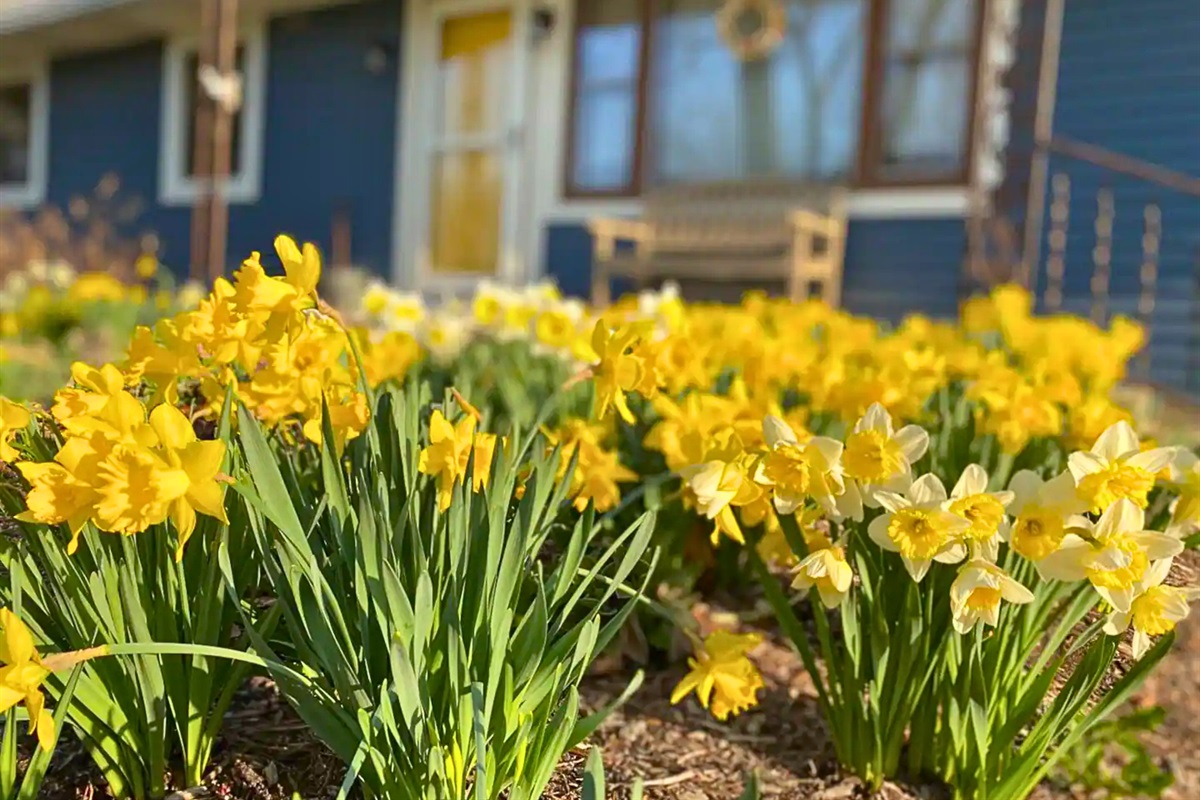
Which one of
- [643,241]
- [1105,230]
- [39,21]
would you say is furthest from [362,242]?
[1105,230]

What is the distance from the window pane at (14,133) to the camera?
12414mm

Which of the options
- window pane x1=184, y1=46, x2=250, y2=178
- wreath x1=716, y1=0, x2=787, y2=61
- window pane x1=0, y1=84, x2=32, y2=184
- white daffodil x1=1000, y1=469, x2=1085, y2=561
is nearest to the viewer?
white daffodil x1=1000, y1=469, x2=1085, y2=561

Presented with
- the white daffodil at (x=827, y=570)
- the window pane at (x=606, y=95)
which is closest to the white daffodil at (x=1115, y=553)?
the white daffodil at (x=827, y=570)

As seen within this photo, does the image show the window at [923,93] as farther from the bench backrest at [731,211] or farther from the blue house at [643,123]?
the bench backrest at [731,211]

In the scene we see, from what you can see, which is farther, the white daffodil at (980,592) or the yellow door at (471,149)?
the yellow door at (471,149)

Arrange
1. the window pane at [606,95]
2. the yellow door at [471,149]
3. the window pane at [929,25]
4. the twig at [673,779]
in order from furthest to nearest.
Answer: the yellow door at [471,149] → the window pane at [606,95] → the window pane at [929,25] → the twig at [673,779]

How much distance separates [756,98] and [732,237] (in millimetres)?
1083

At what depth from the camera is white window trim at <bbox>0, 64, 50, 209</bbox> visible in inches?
456

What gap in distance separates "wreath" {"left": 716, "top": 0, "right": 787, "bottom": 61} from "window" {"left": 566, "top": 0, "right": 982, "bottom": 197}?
0.07 meters

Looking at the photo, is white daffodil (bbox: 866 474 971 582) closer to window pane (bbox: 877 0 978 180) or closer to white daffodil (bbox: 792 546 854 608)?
white daffodil (bbox: 792 546 854 608)

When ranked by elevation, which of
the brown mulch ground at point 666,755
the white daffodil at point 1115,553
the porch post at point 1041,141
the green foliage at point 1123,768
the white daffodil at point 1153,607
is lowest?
the green foliage at point 1123,768

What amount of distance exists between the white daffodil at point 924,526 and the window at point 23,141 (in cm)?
1282

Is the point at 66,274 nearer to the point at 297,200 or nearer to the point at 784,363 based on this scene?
the point at 297,200

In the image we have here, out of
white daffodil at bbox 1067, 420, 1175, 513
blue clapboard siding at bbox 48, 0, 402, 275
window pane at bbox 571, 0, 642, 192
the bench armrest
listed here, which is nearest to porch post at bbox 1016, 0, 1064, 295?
the bench armrest
